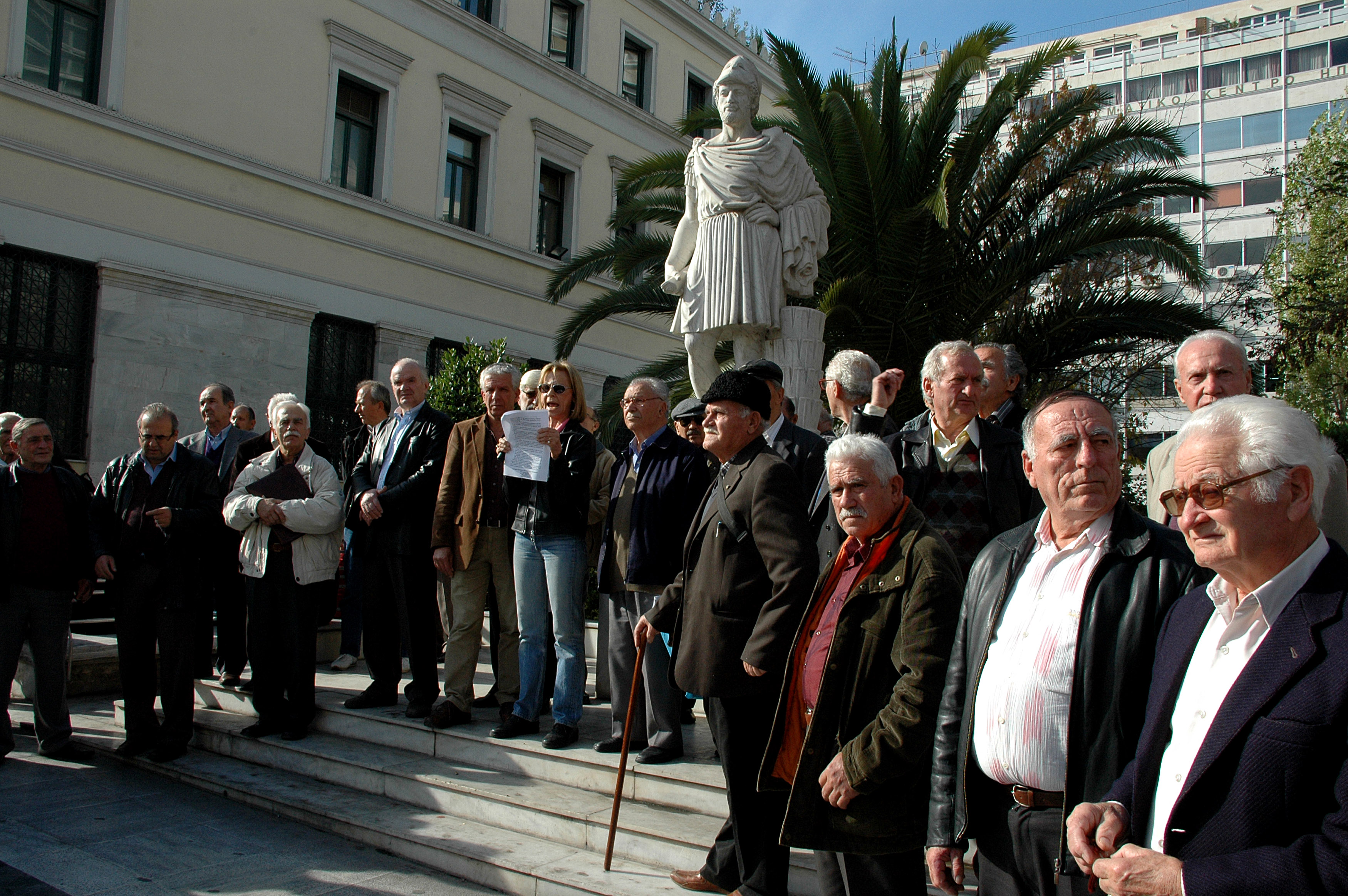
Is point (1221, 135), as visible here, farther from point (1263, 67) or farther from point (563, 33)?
point (563, 33)

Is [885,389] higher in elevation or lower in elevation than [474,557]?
higher

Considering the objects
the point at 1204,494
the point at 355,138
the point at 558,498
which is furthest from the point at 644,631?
the point at 355,138

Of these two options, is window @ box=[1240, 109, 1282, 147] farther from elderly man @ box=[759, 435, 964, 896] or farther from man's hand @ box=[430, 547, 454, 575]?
elderly man @ box=[759, 435, 964, 896]

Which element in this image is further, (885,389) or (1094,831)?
(885,389)

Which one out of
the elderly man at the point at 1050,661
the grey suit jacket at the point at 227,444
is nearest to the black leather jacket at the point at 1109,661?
the elderly man at the point at 1050,661

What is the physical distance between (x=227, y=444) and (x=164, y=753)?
2.84 metres

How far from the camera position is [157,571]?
6.07m

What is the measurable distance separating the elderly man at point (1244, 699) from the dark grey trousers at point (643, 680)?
9.81 ft

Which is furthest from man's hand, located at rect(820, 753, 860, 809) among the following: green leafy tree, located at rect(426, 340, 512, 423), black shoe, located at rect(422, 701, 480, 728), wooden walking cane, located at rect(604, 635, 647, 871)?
green leafy tree, located at rect(426, 340, 512, 423)

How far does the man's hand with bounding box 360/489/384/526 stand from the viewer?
600 cm

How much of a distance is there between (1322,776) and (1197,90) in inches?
2241

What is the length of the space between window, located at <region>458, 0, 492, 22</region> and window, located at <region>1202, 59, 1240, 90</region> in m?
41.3

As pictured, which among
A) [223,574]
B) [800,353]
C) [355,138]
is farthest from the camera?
[355,138]

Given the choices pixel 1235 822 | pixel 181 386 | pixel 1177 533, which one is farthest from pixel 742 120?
pixel 181 386
